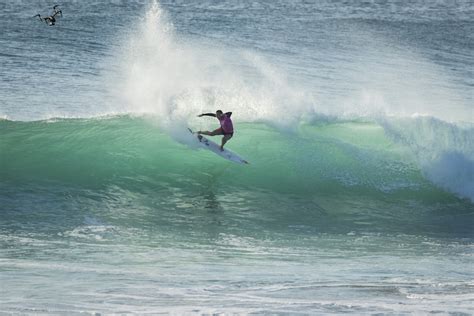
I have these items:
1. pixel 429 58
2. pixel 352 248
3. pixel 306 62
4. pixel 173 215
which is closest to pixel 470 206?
pixel 352 248

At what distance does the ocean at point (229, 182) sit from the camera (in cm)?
995

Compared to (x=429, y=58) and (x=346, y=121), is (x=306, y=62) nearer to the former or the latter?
(x=429, y=58)

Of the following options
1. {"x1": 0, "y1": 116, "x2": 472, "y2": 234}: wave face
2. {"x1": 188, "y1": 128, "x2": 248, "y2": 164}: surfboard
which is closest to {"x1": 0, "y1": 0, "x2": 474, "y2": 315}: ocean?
{"x1": 0, "y1": 116, "x2": 472, "y2": 234}: wave face

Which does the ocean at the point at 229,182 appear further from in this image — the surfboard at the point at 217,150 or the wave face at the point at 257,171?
→ the surfboard at the point at 217,150

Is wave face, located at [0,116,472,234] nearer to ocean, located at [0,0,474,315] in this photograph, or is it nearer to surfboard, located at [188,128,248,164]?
ocean, located at [0,0,474,315]

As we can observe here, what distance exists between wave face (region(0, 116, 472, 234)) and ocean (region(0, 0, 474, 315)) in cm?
4

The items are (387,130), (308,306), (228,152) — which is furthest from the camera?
(387,130)

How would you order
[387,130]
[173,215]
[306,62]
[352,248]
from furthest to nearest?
[306,62] < [387,130] < [173,215] < [352,248]

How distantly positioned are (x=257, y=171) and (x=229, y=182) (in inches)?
31.6

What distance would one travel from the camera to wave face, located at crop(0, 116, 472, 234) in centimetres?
1516

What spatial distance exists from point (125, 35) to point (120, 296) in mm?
22838

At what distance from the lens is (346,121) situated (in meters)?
19.3

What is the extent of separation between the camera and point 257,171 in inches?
656

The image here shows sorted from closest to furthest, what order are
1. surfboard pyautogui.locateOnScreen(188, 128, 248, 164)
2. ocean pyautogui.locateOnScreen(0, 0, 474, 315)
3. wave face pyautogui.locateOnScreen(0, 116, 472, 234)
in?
ocean pyautogui.locateOnScreen(0, 0, 474, 315) < wave face pyautogui.locateOnScreen(0, 116, 472, 234) < surfboard pyautogui.locateOnScreen(188, 128, 248, 164)
